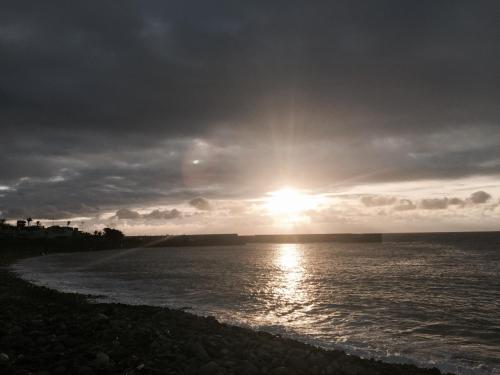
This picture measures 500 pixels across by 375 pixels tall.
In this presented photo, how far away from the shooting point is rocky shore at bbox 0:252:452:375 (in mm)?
11477

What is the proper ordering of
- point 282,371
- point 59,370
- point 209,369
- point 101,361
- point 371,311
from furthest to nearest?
point 371,311, point 282,371, point 209,369, point 101,361, point 59,370

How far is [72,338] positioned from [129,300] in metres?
20.4

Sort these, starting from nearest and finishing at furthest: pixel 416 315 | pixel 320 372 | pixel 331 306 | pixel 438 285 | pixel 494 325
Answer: pixel 320 372, pixel 494 325, pixel 416 315, pixel 331 306, pixel 438 285

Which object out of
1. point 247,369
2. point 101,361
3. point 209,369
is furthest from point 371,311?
point 101,361

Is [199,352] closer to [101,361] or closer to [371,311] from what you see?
[101,361]

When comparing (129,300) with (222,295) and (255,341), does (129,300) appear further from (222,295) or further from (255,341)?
(255,341)

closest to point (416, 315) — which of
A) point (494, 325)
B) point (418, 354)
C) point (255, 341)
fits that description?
point (494, 325)

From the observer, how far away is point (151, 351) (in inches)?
546

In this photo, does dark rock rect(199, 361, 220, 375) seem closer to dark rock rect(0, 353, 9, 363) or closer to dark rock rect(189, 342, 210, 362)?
dark rock rect(189, 342, 210, 362)

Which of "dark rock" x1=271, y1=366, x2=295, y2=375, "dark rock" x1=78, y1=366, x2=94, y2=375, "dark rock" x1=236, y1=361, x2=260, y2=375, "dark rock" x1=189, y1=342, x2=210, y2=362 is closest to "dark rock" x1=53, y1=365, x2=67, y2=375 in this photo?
"dark rock" x1=78, y1=366, x2=94, y2=375

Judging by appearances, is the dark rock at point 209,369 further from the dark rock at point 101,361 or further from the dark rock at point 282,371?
the dark rock at point 101,361

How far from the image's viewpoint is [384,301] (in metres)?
33.4

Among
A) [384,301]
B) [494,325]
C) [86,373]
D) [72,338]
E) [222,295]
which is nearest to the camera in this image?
[86,373]

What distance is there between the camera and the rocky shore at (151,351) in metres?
11.5
